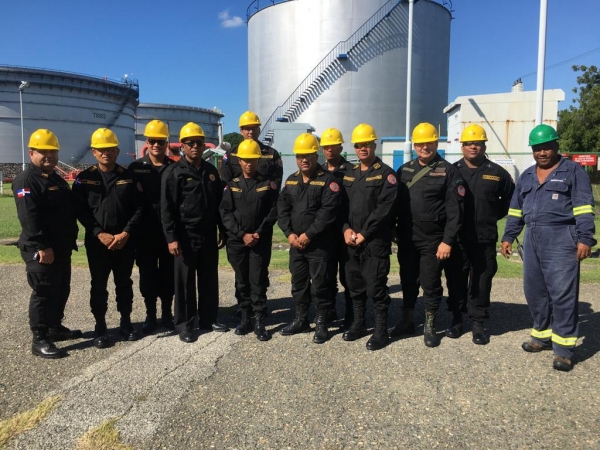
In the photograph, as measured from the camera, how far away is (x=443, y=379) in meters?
3.70

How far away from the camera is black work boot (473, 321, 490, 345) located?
4.48 m

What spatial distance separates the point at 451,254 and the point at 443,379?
1351 mm

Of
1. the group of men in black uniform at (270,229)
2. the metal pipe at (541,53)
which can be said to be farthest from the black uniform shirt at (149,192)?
the metal pipe at (541,53)

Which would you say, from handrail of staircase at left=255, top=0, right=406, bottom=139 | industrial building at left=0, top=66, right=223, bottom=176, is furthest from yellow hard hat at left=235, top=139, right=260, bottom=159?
industrial building at left=0, top=66, right=223, bottom=176

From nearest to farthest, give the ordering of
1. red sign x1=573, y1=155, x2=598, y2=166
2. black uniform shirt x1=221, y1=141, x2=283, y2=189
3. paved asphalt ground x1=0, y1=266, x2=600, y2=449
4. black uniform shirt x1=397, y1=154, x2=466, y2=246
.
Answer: paved asphalt ground x1=0, y1=266, x2=600, y2=449 → black uniform shirt x1=397, y1=154, x2=466, y2=246 → black uniform shirt x1=221, y1=141, x2=283, y2=189 → red sign x1=573, y1=155, x2=598, y2=166

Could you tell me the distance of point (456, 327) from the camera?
4715mm

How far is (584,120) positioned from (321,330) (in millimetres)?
28030

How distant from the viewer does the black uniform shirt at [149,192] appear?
4.83m

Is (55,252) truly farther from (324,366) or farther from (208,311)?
(324,366)

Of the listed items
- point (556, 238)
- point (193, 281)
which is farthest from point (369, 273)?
point (193, 281)

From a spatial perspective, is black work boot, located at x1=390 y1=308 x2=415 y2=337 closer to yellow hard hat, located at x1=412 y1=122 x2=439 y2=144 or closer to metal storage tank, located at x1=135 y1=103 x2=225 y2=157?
yellow hard hat, located at x1=412 y1=122 x2=439 y2=144

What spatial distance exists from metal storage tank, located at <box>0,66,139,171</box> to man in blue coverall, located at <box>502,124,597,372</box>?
145 ft

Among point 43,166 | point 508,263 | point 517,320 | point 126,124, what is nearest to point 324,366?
point 517,320

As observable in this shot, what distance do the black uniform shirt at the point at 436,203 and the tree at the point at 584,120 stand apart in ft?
84.7
